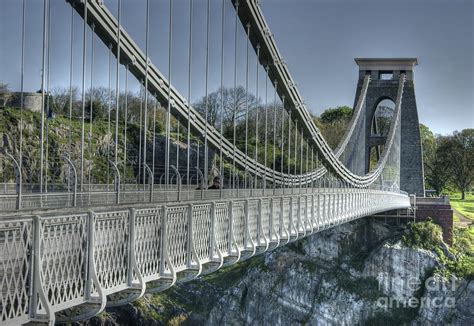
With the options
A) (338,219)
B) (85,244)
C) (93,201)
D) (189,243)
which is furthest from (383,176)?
(85,244)

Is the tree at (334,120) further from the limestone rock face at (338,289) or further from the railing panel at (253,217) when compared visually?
the railing panel at (253,217)

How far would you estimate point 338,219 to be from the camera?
81.6 ft

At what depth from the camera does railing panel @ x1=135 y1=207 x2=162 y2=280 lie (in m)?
9.73

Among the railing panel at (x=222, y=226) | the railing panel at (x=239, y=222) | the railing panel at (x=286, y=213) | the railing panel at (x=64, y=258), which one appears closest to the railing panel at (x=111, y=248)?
the railing panel at (x=64, y=258)

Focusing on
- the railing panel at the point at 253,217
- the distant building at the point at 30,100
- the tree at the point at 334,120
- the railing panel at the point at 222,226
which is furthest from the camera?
the tree at the point at 334,120

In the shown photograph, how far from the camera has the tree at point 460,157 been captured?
63.6 metres

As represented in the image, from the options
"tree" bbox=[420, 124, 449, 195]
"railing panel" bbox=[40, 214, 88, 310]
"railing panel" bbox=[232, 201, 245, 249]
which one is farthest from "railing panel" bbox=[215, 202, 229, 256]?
"tree" bbox=[420, 124, 449, 195]

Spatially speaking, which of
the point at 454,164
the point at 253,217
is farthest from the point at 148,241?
the point at 454,164

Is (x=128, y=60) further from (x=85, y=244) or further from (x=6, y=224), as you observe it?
(x=6, y=224)

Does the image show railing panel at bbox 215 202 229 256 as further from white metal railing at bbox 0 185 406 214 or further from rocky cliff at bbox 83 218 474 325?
rocky cliff at bbox 83 218 474 325

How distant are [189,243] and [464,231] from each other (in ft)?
114

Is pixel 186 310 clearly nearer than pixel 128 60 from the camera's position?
No

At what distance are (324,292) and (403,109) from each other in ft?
61.2
